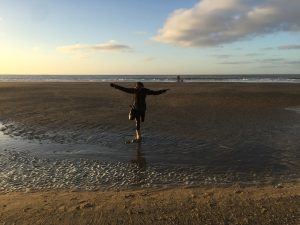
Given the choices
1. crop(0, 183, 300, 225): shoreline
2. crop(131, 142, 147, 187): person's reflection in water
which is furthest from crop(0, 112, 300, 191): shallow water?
crop(0, 183, 300, 225): shoreline

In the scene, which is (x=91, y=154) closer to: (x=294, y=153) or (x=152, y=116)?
(x=294, y=153)

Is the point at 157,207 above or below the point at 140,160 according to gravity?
above

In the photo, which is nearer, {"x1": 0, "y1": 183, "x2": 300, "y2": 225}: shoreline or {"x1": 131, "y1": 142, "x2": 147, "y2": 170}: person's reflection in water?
{"x1": 0, "y1": 183, "x2": 300, "y2": 225}: shoreline

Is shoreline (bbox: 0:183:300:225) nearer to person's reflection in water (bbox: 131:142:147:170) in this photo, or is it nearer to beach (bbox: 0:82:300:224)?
beach (bbox: 0:82:300:224)

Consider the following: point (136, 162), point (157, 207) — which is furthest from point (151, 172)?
point (157, 207)

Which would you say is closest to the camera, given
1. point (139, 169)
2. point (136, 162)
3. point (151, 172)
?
point (151, 172)

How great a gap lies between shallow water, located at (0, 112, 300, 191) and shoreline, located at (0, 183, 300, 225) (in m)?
0.84

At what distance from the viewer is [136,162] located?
10.3m

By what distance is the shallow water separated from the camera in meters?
8.60

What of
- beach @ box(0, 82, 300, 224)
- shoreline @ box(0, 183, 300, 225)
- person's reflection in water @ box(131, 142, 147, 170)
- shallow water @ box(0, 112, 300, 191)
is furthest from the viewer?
person's reflection in water @ box(131, 142, 147, 170)

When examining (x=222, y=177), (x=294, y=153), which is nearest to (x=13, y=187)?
(x=222, y=177)

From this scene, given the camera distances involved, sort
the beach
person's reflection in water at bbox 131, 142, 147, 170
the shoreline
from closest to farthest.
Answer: the shoreline
the beach
person's reflection in water at bbox 131, 142, 147, 170

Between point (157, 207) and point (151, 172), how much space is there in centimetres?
284

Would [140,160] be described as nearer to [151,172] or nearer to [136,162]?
[136,162]
